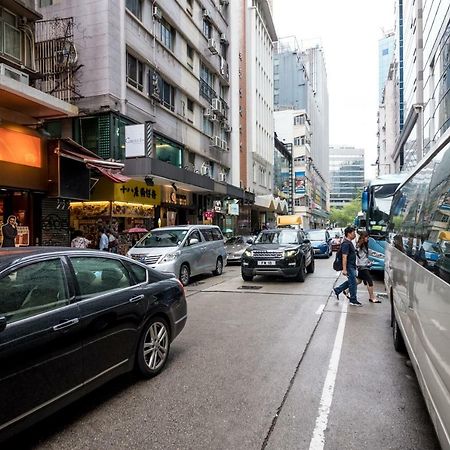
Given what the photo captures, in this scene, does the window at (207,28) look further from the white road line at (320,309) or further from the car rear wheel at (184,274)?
the white road line at (320,309)

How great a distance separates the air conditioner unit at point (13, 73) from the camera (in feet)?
37.2

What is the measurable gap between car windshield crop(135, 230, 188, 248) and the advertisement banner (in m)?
62.2

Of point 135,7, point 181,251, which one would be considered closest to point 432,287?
point 181,251

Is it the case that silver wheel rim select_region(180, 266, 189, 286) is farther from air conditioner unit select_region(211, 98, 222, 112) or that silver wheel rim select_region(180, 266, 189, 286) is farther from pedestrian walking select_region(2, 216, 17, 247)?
air conditioner unit select_region(211, 98, 222, 112)

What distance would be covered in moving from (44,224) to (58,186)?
211 centimetres

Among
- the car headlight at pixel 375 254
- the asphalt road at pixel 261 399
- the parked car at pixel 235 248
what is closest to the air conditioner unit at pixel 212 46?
the parked car at pixel 235 248

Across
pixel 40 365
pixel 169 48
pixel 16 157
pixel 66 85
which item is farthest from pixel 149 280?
pixel 169 48

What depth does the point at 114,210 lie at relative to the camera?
17.4 metres

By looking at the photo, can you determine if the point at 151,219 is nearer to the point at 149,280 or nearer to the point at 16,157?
the point at 16,157

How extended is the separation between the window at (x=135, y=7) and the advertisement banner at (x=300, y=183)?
55651mm

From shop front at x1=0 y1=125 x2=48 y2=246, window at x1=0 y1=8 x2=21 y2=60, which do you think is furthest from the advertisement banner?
window at x1=0 y1=8 x2=21 y2=60

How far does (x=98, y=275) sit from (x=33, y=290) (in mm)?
839

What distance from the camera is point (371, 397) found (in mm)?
4172

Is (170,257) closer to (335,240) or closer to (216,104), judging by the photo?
(335,240)
